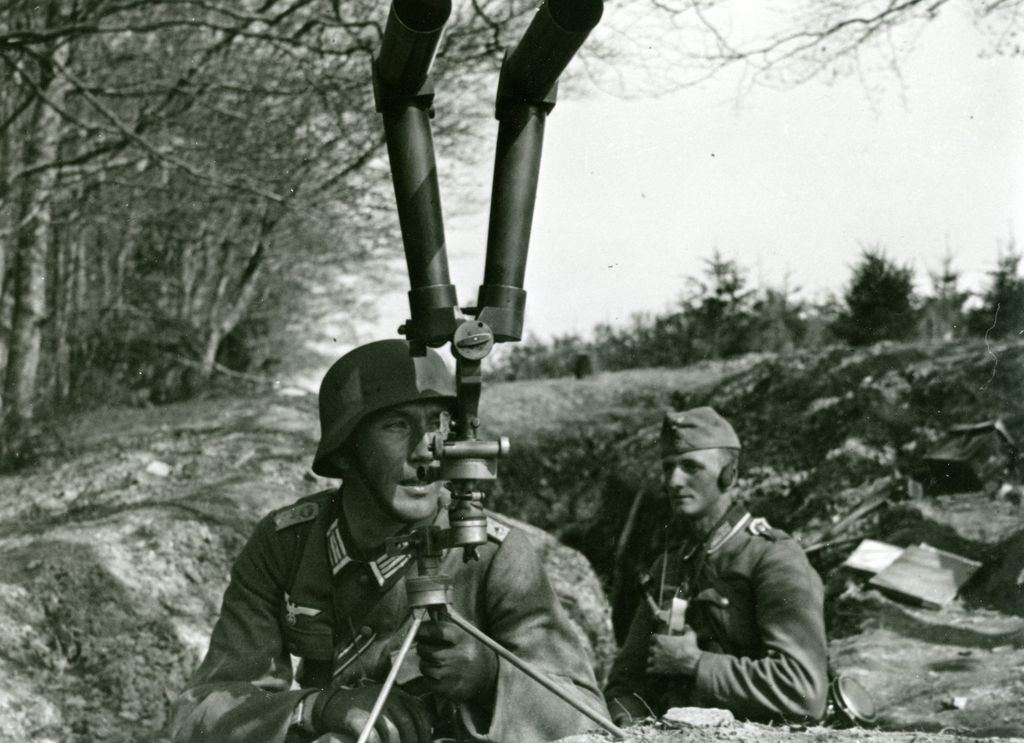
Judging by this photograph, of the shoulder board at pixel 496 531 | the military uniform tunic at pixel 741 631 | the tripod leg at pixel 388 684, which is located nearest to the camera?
the tripod leg at pixel 388 684

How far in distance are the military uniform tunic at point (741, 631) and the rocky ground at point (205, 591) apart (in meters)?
0.66

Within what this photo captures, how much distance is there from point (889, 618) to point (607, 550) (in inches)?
92.0

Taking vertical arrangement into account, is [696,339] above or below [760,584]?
above

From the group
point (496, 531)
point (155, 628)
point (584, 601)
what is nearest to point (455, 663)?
point (496, 531)

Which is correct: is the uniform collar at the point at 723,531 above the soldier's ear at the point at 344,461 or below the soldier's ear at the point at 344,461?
below

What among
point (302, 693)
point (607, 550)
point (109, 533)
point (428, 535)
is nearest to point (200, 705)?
point (302, 693)

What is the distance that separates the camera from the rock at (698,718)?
3189mm

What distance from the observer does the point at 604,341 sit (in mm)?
13195

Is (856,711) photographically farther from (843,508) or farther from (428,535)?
(843,508)

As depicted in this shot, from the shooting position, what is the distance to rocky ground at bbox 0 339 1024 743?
504 cm

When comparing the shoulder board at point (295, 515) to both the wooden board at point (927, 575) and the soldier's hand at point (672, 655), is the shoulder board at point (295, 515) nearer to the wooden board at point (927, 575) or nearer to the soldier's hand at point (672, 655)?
the soldier's hand at point (672, 655)

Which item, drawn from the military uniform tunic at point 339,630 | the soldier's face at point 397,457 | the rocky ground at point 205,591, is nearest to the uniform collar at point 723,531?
the rocky ground at point 205,591

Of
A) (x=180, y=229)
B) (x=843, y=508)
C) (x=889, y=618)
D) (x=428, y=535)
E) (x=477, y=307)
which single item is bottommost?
(x=889, y=618)

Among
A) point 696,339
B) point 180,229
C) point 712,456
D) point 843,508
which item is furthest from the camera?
point 180,229
